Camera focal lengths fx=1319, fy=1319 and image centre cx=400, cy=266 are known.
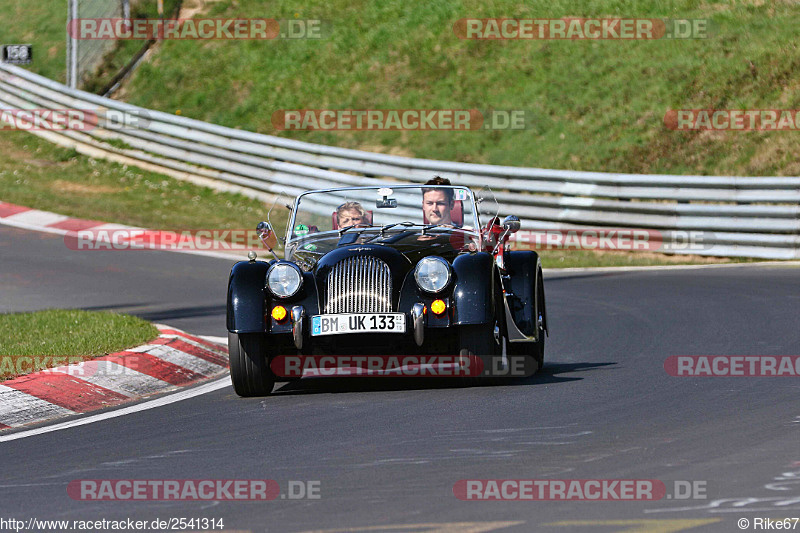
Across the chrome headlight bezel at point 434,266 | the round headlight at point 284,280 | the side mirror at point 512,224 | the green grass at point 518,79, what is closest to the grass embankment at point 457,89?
the green grass at point 518,79

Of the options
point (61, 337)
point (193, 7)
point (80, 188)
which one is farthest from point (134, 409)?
point (193, 7)

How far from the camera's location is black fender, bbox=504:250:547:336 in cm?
916

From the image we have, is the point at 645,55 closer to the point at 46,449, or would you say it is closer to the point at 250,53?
the point at 250,53

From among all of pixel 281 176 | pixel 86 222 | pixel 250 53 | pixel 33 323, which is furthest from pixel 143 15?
pixel 33 323

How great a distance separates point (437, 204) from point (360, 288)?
5.30 ft

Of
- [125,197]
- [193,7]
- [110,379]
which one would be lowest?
[110,379]

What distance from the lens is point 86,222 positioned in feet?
65.6

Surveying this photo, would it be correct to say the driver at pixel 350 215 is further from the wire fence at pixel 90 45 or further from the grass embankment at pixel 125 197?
the wire fence at pixel 90 45

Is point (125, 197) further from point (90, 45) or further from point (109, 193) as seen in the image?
point (90, 45)

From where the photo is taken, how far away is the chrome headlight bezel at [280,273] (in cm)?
823

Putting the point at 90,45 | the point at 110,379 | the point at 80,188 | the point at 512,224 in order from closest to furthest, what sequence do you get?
1. the point at 110,379
2. the point at 512,224
3. the point at 80,188
4. the point at 90,45

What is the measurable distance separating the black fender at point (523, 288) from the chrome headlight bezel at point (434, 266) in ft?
3.68

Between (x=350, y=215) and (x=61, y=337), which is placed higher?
(x=350, y=215)

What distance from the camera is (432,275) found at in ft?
26.8
